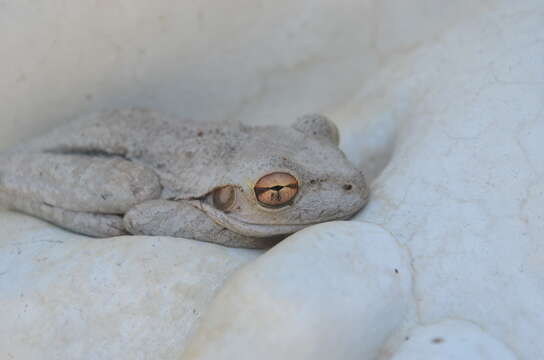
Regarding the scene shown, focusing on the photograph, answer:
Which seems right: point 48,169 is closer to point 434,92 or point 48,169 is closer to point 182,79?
point 182,79

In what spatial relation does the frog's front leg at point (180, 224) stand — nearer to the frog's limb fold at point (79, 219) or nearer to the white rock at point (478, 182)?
the frog's limb fold at point (79, 219)

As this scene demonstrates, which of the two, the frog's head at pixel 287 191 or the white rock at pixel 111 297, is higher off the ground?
the frog's head at pixel 287 191

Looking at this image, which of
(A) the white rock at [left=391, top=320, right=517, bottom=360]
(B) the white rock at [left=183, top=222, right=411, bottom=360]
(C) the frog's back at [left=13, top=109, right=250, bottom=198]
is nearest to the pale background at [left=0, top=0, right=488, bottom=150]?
(C) the frog's back at [left=13, top=109, right=250, bottom=198]

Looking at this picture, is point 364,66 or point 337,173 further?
point 364,66

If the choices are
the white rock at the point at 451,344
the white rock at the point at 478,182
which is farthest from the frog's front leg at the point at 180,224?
the white rock at the point at 451,344

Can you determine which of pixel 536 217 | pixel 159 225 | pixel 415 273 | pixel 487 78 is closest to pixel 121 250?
pixel 159 225

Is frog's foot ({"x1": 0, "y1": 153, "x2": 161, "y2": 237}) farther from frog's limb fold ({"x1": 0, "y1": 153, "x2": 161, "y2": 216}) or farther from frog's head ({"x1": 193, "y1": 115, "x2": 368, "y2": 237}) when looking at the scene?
frog's head ({"x1": 193, "y1": 115, "x2": 368, "y2": 237})
